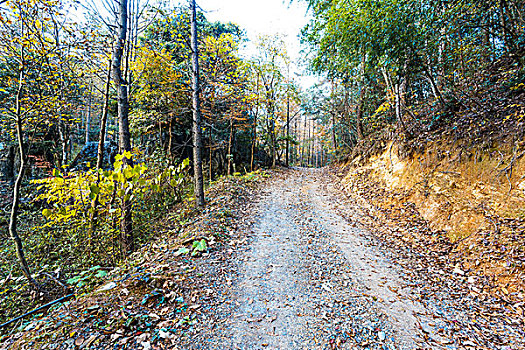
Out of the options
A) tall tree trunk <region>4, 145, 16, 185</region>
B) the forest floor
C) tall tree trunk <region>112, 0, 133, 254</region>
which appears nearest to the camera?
the forest floor

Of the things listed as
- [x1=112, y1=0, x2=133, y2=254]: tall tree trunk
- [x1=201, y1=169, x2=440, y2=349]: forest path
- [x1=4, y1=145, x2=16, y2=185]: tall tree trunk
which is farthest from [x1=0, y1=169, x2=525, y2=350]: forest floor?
[x1=4, y1=145, x2=16, y2=185]: tall tree trunk

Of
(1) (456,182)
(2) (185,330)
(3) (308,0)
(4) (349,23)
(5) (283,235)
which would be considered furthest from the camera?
(3) (308,0)

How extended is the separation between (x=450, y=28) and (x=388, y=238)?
19.8 feet

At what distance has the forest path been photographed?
272 centimetres

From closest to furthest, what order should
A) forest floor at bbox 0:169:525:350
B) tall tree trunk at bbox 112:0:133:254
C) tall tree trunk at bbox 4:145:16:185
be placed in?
forest floor at bbox 0:169:525:350
tall tree trunk at bbox 112:0:133:254
tall tree trunk at bbox 4:145:16:185

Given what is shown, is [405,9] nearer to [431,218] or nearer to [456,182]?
[456,182]

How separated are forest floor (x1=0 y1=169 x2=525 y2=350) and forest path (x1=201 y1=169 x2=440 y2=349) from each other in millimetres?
16

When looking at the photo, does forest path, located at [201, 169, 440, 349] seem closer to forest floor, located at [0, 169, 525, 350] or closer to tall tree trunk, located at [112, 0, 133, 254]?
forest floor, located at [0, 169, 525, 350]

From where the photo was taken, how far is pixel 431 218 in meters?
5.32

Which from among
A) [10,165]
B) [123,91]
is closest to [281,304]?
[123,91]

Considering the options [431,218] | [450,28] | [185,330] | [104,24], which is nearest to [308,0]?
[450,28]

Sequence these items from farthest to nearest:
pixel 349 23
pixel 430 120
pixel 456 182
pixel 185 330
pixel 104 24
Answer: pixel 430 120 < pixel 349 23 < pixel 456 182 < pixel 104 24 < pixel 185 330

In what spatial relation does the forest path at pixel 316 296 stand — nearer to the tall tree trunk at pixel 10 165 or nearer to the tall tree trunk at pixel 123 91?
the tall tree trunk at pixel 123 91

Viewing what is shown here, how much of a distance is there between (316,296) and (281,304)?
0.62 m
